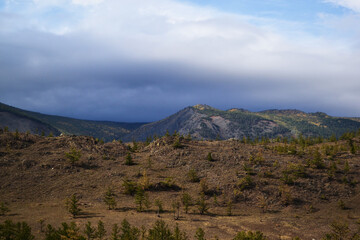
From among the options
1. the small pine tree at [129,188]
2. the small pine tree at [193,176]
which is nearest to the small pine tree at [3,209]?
the small pine tree at [129,188]

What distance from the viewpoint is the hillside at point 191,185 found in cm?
3789

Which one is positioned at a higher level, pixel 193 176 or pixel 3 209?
pixel 193 176

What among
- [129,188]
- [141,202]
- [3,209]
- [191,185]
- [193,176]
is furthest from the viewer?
[193,176]

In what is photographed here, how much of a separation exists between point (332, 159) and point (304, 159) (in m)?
7.84

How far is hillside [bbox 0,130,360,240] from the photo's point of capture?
37888 mm

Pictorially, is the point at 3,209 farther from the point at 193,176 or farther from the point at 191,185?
the point at 193,176

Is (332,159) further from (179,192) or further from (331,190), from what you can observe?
(179,192)

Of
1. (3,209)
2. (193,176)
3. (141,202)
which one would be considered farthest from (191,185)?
(3,209)

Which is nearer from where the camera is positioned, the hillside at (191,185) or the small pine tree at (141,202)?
the hillside at (191,185)

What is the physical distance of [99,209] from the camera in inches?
1657

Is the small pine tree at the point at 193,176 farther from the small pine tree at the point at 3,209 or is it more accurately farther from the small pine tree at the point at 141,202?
the small pine tree at the point at 3,209

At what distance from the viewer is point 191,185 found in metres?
54.1

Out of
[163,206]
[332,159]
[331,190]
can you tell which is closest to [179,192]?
[163,206]

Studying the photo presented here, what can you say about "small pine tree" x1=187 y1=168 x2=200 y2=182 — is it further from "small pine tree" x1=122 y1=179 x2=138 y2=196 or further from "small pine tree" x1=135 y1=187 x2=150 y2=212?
"small pine tree" x1=135 y1=187 x2=150 y2=212
